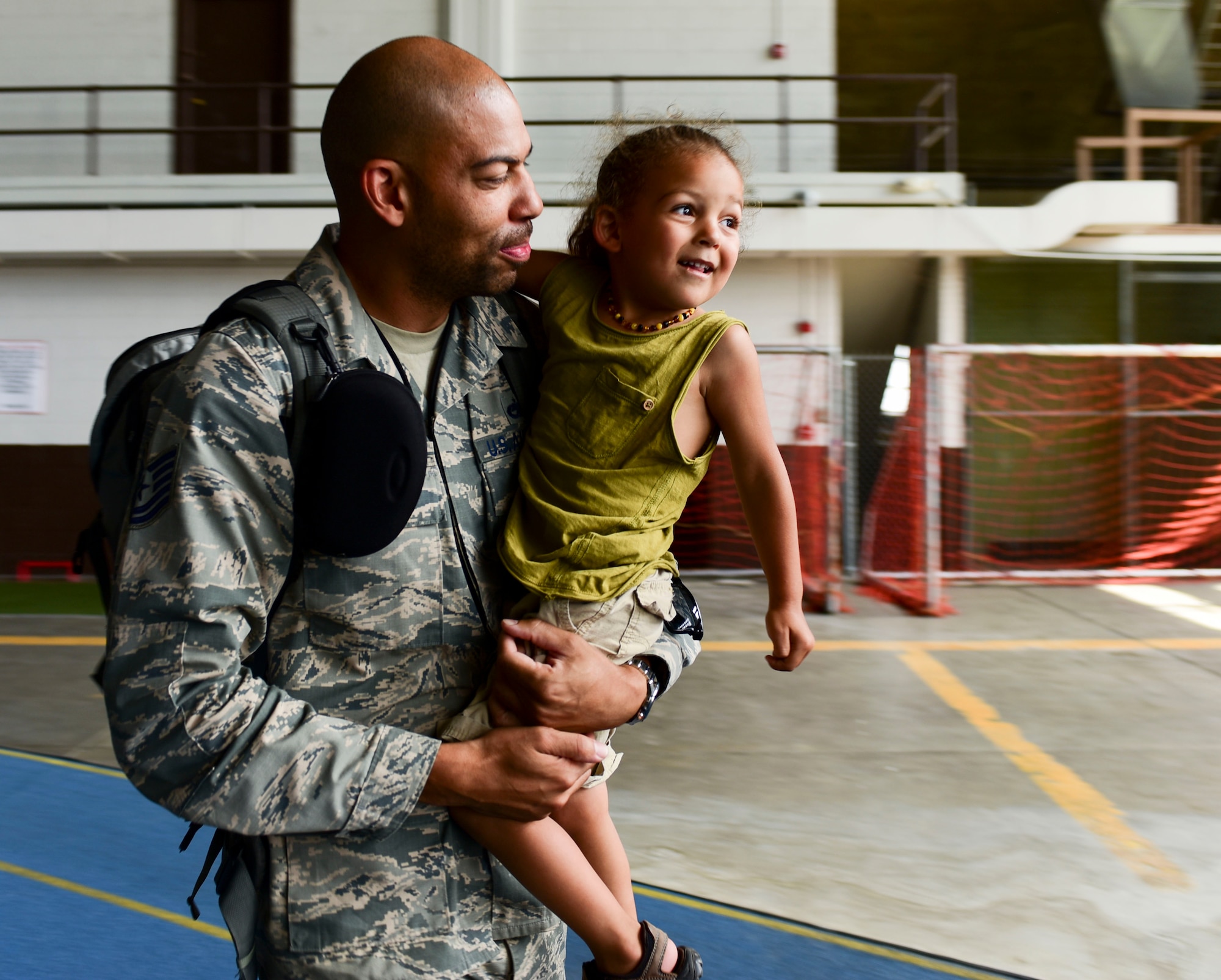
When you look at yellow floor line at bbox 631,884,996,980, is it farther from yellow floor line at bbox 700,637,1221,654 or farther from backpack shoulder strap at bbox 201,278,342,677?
yellow floor line at bbox 700,637,1221,654

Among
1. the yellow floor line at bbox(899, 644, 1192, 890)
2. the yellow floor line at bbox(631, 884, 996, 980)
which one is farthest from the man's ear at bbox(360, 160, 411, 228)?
the yellow floor line at bbox(899, 644, 1192, 890)

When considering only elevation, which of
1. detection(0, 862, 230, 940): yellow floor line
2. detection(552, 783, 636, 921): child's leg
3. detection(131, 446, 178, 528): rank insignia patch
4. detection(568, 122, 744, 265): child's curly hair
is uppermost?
detection(568, 122, 744, 265): child's curly hair

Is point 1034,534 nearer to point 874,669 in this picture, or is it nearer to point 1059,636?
point 1059,636

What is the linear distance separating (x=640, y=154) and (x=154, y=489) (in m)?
1.04

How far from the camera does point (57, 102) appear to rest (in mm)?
10836

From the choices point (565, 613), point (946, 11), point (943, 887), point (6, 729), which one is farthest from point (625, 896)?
point (946, 11)

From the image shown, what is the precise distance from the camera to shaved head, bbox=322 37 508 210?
52.7 inches

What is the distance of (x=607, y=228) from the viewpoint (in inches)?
73.6

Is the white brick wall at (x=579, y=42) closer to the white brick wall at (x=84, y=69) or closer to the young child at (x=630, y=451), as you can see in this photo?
the white brick wall at (x=84, y=69)

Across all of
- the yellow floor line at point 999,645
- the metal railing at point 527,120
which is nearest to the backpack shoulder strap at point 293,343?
the yellow floor line at point 999,645

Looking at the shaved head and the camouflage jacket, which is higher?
the shaved head

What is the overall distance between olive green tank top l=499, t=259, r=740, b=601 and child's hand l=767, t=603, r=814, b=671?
21 centimetres

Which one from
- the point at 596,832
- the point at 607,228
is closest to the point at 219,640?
the point at 596,832

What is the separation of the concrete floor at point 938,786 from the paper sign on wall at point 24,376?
3656 mm
